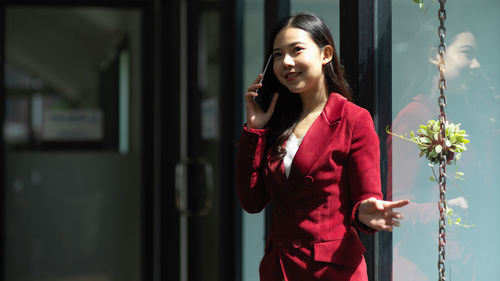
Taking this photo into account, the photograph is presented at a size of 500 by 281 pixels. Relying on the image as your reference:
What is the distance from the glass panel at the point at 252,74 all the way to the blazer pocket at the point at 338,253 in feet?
3.29

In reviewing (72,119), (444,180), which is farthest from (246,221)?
(72,119)

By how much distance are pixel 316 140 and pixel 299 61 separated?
18cm

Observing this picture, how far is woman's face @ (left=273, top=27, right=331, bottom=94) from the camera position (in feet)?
4.02

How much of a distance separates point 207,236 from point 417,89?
1.93m

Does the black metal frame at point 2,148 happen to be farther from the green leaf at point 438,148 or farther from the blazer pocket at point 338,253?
the green leaf at point 438,148

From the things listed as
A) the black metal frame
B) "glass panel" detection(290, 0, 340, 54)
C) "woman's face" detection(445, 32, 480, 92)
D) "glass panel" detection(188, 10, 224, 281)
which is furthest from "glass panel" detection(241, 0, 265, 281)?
the black metal frame

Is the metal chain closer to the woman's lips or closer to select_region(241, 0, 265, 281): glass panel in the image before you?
the woman's lips

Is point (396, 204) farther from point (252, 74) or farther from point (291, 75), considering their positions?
point (252, 74)

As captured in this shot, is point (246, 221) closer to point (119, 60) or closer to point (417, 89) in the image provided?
point (417, 89)

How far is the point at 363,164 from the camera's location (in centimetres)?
112

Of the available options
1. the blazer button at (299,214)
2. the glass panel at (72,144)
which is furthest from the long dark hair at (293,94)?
the glass panel at (72,144)

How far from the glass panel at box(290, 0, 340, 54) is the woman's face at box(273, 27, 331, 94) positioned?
287 millimetres

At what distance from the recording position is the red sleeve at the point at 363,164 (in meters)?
1.11

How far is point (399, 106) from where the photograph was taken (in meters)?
1.32
